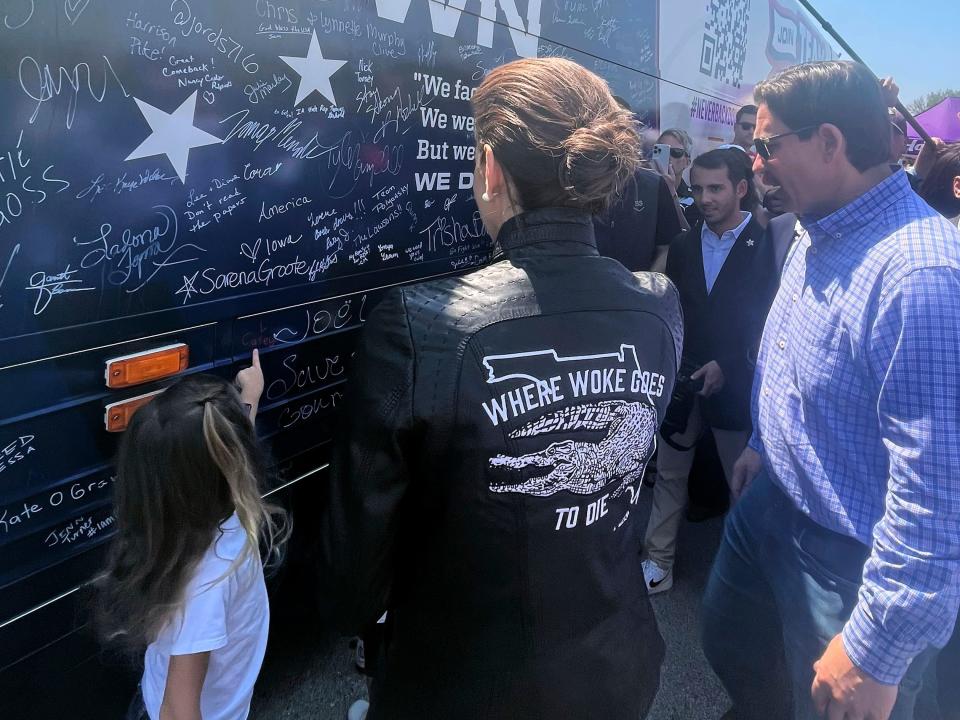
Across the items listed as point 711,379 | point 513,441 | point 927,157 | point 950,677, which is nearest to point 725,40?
point 927,157

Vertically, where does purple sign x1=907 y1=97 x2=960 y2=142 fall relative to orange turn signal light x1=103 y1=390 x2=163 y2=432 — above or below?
above

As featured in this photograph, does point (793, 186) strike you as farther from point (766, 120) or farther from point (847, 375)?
point (847, 375)

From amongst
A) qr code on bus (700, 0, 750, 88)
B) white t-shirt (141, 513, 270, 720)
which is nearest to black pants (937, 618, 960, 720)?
white t-shirt (141, 513, 270, 720)

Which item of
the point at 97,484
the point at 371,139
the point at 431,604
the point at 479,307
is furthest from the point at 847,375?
the point at 97,484

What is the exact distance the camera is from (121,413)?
65.3 inches

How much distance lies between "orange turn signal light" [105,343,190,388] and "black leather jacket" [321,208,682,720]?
28.4 inches

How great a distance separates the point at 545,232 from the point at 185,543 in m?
1.02

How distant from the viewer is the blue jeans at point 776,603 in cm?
162

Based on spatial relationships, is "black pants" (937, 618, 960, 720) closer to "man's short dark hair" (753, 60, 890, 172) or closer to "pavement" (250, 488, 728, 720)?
"pavement" (250, 488, 728, 720)

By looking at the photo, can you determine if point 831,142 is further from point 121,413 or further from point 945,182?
point 945,182

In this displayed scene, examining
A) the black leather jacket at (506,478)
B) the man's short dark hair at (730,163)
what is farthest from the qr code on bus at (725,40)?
the black leather jacket at (506,478)

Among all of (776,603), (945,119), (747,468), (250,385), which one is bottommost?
(776,603)

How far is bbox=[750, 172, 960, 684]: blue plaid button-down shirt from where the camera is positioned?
1.32m

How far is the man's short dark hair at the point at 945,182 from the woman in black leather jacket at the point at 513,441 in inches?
118
